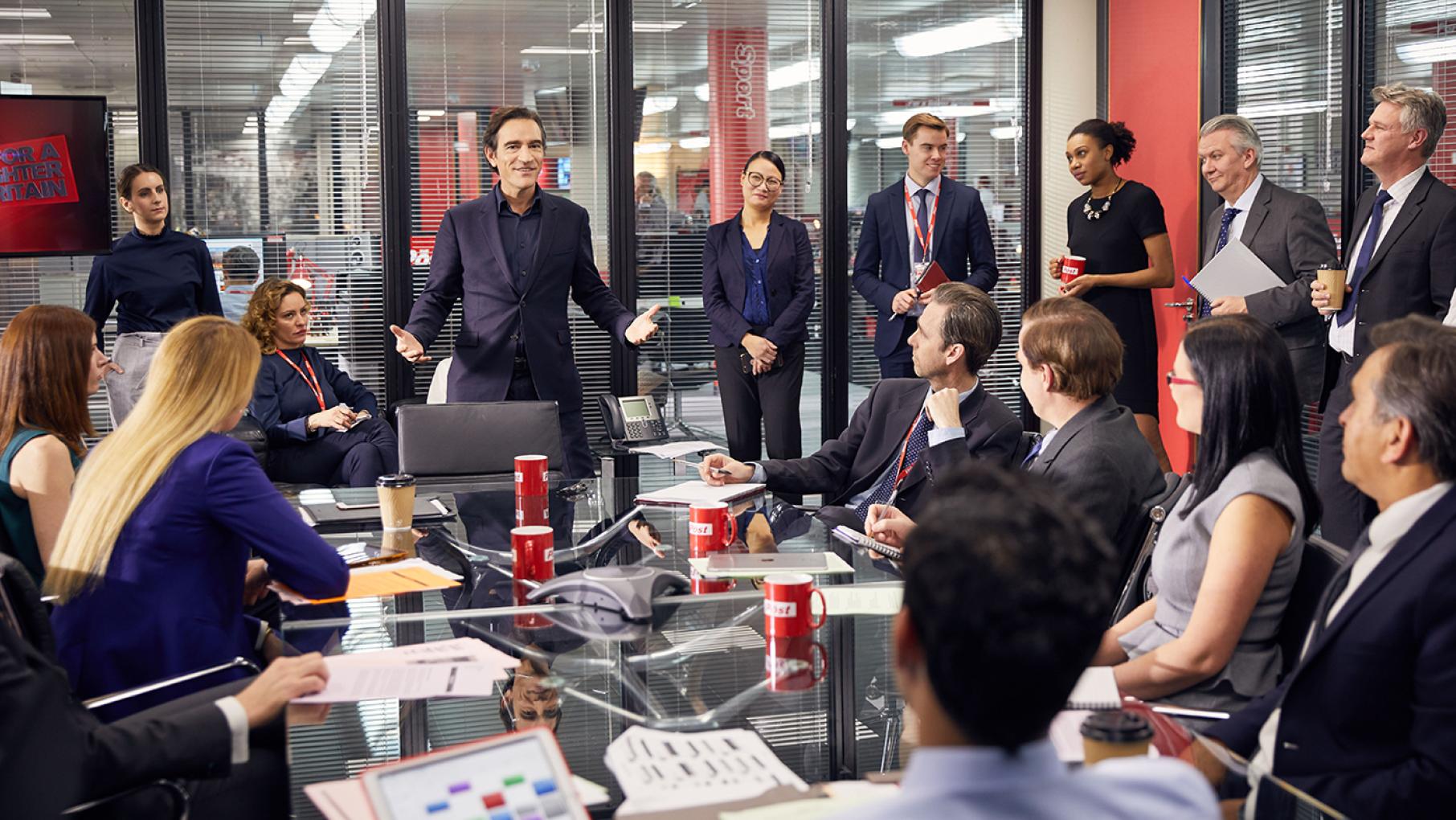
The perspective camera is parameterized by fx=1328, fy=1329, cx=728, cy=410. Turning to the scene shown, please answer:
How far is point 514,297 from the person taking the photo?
17.2ft

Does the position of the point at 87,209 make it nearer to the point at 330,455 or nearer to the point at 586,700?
the point at 330,455

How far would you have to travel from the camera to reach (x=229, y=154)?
6465 millimetres

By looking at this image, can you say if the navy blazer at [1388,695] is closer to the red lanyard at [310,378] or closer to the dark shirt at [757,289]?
the dark shirt at [757,289]

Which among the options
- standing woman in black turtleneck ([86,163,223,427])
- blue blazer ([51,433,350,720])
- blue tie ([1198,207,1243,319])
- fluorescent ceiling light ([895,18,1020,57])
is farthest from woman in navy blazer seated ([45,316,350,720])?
fluorescent ceiling light ([895,18,1020,57])

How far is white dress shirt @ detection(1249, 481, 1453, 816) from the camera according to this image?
187 cm

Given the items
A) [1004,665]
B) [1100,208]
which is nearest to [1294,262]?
[1100,208]

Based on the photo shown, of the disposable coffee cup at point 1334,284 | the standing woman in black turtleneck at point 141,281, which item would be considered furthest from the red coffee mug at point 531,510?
the standing woman in black turtleneck at point 141,281

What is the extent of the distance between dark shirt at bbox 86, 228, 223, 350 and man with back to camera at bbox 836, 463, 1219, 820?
5528mm

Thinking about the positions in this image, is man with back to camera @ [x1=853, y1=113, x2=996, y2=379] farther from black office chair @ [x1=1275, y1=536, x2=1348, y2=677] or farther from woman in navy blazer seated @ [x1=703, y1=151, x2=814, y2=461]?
black office chair @ [x1=1275, y1=536, x2=1348, y2=677]

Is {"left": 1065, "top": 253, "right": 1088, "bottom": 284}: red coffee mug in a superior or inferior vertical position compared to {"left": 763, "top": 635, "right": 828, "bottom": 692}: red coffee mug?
superior

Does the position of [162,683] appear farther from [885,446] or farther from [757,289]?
[757,289]

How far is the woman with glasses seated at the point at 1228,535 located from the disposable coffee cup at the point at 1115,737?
27.7 inches

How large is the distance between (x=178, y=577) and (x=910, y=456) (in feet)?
6.82

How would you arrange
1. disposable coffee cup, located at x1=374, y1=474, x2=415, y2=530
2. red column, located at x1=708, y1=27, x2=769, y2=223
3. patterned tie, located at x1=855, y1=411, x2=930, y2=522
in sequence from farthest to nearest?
red column, located at x1=708, y1=27, x2=769, y2=223, patterned tie, located at x1=855, y1=411, x2=930, y2=522, disposable coffee cup, located at x1=374, y1=474, x2=415, y2=530
